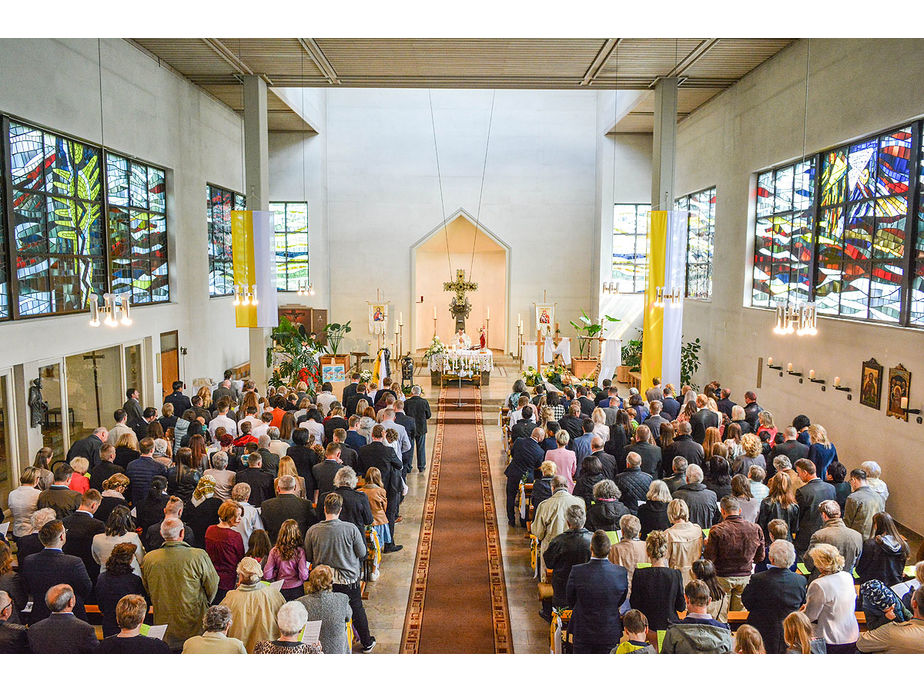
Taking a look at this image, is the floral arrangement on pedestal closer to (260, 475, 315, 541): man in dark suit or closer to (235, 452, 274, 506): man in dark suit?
(235, 452, 274, 506): man in dark suit

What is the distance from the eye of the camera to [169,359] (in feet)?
50.0

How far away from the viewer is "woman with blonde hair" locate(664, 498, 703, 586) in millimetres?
5793

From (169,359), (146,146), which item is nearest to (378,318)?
(169,359)

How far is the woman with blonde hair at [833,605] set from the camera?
4.81 metres

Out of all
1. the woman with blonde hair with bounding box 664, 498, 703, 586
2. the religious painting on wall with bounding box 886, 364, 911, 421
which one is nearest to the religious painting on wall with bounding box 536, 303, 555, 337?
the religious painting on wall with bounding box 886, 364, 911, 421

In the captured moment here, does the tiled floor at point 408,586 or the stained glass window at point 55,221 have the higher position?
the stained glass window at point 55,221

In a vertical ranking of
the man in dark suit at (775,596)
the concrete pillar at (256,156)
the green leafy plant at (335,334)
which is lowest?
the man in dark suit at (775,596)

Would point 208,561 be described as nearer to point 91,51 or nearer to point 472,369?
point 91,51

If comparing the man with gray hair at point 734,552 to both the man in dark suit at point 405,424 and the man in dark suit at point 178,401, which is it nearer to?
the man in dark suit at point 405,424

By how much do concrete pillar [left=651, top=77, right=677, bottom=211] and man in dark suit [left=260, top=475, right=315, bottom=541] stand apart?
1108 centimetres

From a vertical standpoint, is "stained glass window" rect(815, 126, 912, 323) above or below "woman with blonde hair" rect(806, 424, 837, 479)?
above

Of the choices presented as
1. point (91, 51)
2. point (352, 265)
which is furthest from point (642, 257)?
point (91, 51)

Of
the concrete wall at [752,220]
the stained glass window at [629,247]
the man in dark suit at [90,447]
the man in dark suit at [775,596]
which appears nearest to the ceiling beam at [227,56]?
the man in dark suit at [90,447]

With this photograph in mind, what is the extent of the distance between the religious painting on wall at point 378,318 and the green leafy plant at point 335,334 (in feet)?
2.16
